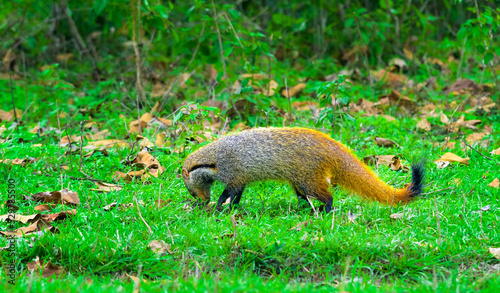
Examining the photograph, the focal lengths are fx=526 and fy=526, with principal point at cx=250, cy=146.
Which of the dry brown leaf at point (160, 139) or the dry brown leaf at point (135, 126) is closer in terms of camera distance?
the dry brown leaf at point (160, 139)

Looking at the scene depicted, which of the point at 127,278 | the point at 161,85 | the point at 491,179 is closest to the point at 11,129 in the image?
the point at 161,85

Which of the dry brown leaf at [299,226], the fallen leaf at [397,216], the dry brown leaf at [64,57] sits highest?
the dry brown leaf at [299,226]

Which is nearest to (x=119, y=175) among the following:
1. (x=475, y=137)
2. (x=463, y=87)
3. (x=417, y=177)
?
(x=417, y=177)

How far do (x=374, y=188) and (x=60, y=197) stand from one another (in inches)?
93.7

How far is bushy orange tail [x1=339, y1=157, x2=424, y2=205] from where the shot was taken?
12.6 ft

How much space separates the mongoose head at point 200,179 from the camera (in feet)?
13.2

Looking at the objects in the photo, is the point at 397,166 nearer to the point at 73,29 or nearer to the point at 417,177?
the point at 417,177

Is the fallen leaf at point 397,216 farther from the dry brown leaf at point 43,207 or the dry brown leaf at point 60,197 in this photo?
the dry brown leaf at point 43,207

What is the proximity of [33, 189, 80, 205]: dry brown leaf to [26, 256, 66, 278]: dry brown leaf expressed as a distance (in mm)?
906

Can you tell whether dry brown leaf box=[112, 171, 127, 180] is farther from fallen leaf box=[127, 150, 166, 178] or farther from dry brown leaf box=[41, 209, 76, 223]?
dry brown leaf box=[41, 209, 76, 223]

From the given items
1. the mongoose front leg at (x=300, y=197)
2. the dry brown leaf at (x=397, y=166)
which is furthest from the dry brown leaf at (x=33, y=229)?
the dry brown leaf at (x=397, y=166)

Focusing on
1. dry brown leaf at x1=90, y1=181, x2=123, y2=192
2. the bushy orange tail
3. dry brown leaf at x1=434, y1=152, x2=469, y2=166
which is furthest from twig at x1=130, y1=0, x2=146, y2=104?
dry brown leaf at x1=434, y1=152, x2=469, y2=166

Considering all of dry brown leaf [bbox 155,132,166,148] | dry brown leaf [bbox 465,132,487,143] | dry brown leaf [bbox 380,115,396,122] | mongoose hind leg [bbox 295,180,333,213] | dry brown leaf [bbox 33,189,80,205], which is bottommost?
dry brown leaf [bbox 155,132,166,148]

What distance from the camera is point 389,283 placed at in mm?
3002
